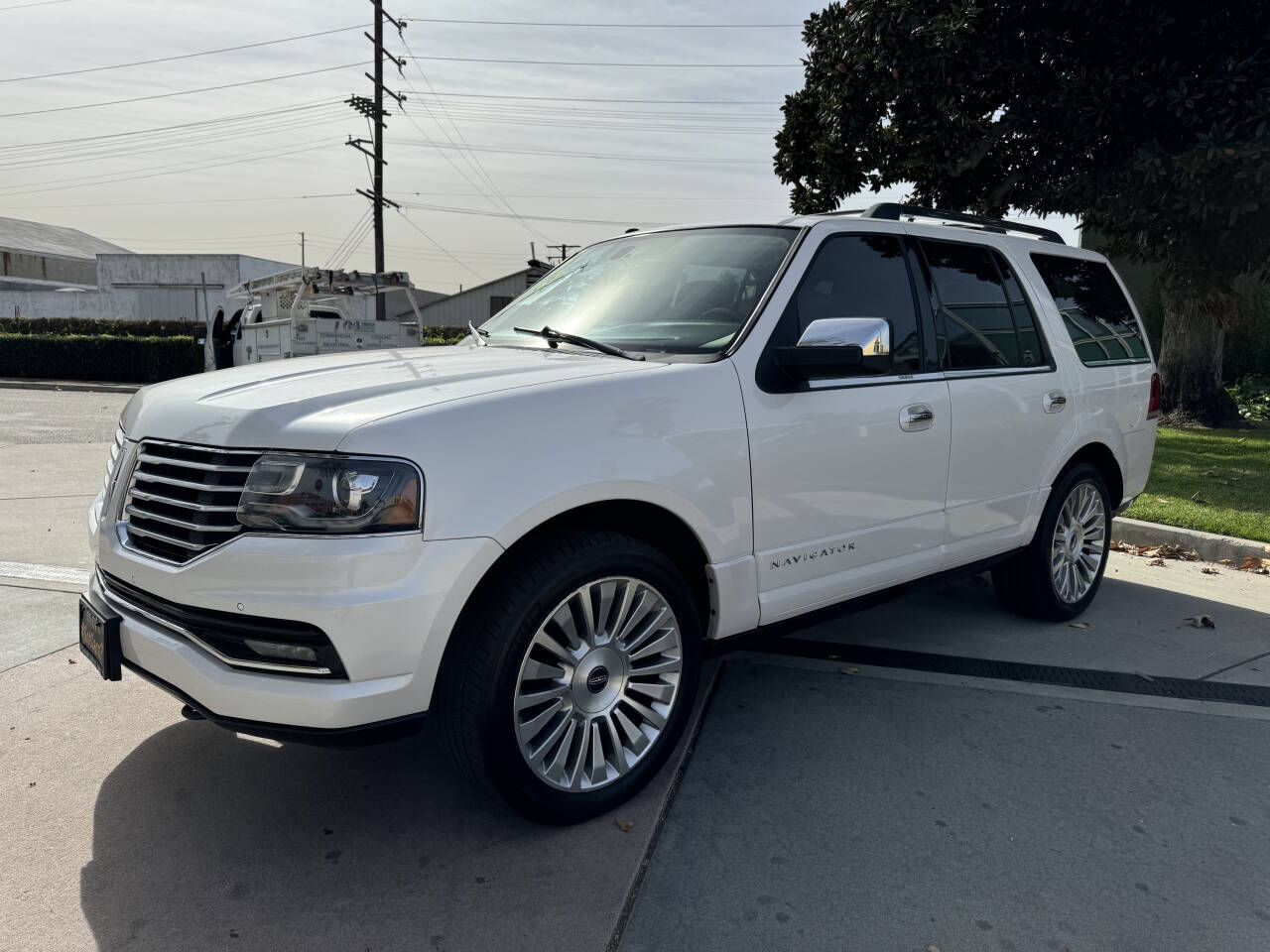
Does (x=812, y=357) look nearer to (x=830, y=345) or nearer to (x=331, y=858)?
(x=830, y=345)

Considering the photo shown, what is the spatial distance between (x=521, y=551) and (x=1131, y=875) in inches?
77.8

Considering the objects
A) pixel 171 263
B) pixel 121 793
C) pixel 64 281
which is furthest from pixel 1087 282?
pixel 64 281

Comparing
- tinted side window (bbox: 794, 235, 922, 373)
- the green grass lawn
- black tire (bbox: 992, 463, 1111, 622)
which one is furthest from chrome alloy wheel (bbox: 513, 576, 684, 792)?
the green grass lawn

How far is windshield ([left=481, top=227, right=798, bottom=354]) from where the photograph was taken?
11.8ft

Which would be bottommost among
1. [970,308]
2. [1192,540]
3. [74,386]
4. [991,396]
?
[1192,540]

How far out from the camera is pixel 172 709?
3877 millimetres

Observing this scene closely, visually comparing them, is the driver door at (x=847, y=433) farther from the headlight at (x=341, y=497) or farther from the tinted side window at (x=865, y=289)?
the headlight at (x=341, y=497)

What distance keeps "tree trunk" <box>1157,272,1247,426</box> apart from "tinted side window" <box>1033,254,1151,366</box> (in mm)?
9690

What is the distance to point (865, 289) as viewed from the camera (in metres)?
3.99

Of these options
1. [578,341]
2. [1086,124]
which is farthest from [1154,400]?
[1086,124]

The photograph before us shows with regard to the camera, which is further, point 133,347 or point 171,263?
point 171,263

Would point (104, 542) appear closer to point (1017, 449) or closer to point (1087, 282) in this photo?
point (1017, 449)

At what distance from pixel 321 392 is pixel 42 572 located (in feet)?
12.6

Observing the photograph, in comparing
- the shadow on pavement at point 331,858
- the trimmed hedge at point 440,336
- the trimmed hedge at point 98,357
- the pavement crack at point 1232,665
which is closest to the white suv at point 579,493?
Result: the shadow on pavement at point 331,858
